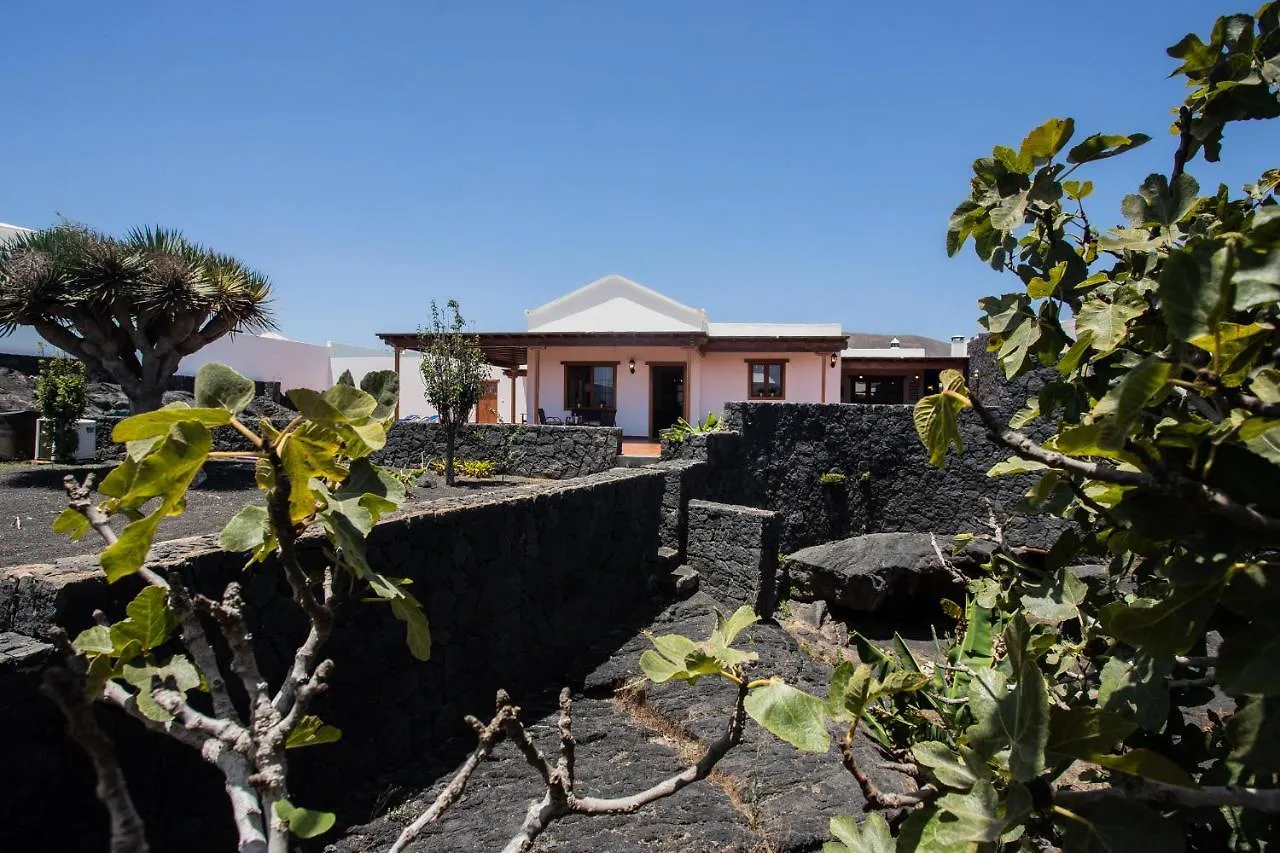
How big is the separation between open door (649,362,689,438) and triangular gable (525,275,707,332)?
1354 mm

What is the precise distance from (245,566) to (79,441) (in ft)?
52.3

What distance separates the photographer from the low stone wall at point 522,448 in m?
14.5

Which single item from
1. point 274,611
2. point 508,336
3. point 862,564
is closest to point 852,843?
point 274,611

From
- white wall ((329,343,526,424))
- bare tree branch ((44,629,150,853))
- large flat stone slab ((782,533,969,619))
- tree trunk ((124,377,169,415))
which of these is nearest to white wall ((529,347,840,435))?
white wall ((329,343,526,424))

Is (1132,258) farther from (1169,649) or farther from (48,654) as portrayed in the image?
(48,654)

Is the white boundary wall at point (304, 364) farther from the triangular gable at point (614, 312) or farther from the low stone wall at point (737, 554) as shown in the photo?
the low stone wall at point (737, 554)

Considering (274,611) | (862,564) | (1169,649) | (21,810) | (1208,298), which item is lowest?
(862,564)

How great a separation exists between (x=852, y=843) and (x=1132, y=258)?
1.48 meters

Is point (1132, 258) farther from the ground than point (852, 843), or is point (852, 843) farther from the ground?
point (1132, 258)

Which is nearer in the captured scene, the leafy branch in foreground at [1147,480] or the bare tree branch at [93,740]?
the bare tree branch at [93,740]

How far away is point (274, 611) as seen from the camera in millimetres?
3727

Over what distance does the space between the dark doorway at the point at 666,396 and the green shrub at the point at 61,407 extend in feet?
42.6

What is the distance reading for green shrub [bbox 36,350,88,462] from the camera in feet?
42.5

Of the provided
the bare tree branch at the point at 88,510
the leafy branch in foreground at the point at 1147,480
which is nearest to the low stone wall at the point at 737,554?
the leafy branch in foreground at the point at 1147,480
